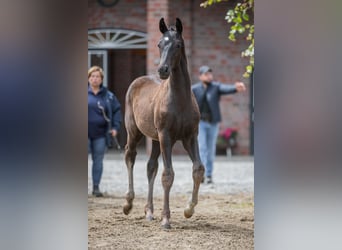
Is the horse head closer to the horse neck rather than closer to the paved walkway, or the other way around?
the horse neck

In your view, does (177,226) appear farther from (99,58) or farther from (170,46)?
(99,58)

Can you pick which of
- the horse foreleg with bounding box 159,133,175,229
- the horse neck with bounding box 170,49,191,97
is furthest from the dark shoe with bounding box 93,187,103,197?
the horse neck with bounding box 170,49,191,97

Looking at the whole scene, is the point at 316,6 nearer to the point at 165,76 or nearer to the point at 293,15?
the point at 293,15

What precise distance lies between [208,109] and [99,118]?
2.05m

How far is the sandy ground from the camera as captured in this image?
505cm

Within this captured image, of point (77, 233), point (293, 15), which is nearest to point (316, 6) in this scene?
point (293, 15)

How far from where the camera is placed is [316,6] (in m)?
2.80

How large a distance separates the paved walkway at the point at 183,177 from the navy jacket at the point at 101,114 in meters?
1.02

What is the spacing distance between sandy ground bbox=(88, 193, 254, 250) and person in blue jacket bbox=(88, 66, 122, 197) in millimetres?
584

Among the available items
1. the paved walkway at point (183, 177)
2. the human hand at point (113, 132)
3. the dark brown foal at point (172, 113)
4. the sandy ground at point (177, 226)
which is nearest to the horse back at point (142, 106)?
the dark brown foal at point (172, 113)

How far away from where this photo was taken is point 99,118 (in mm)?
8344

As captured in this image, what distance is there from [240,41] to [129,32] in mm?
2636

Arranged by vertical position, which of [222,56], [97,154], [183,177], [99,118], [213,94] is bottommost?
[183,177]

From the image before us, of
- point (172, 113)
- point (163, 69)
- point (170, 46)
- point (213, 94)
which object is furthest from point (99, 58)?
point (163, 69)
